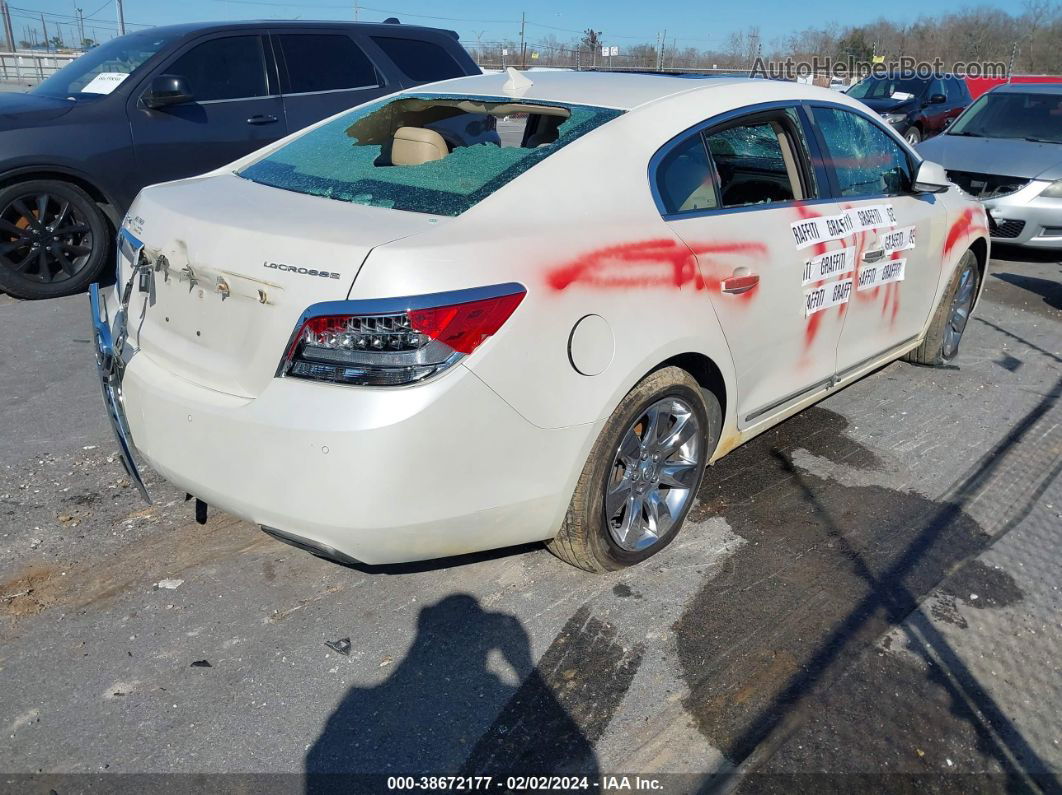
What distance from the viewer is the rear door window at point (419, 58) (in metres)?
7.38

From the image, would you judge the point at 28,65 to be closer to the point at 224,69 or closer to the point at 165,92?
the point at 224,69

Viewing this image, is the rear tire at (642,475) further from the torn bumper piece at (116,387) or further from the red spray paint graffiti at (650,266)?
the torn bumper piece at (116,387)

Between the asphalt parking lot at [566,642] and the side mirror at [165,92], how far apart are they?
312cm

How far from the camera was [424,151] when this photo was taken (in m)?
3.32

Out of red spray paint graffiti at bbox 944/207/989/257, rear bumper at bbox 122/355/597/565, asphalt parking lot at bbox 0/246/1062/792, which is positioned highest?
red spray paint graffiti at bbox 944/207/989/257

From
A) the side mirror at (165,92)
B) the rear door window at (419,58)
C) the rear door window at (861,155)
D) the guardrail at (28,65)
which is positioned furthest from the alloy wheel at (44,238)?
the guardrail at (28,65)

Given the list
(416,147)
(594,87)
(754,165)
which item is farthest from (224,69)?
(754,165)

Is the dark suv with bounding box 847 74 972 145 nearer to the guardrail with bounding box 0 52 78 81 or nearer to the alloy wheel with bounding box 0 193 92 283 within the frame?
the alloy wheel with bounding box 0 193 92 283

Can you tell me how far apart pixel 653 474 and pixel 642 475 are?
0.07m

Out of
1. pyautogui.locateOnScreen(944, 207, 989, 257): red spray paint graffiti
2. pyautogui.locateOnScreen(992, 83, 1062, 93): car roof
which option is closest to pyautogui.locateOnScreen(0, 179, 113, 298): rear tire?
Result: pyautogui.locateOnScreen(944, 207, 989, 257): red spray paint graffiti

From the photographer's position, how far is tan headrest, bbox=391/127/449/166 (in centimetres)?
330

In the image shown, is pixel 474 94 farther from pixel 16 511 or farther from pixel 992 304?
pixel 992 304

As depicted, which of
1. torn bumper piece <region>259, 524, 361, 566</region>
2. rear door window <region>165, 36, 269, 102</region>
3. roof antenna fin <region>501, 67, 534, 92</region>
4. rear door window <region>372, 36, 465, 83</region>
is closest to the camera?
torn bumper piece <region>259, 524, 361, 566</region>

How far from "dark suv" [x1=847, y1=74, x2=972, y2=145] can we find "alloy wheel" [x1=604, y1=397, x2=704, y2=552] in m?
14.8
